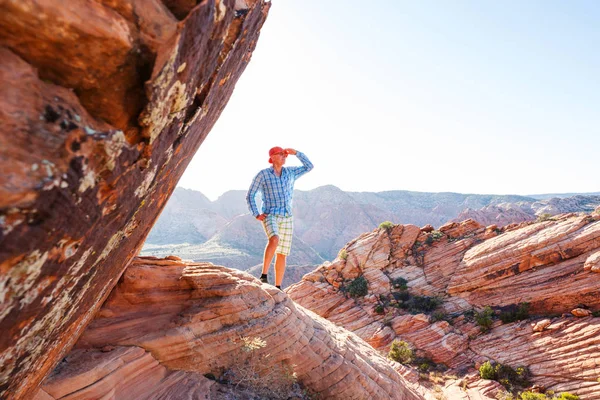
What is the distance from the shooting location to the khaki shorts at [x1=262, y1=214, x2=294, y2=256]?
772cm

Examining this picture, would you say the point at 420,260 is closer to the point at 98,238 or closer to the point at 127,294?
the point at 127,294

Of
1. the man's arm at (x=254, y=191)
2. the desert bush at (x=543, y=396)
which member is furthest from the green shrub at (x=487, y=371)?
the man's arm at (x=254, y=191)

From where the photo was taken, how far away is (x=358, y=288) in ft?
96.8

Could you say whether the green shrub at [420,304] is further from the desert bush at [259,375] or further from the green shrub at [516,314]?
the desert bush at [259,375]

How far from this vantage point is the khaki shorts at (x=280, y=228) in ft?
25.3

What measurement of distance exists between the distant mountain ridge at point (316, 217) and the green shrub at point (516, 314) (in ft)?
193

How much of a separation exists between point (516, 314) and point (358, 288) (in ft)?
39.0

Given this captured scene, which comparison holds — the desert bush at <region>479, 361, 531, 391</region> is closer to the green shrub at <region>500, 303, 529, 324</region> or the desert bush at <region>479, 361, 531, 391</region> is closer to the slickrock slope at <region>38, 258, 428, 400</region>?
the green shrub at <region>500, 303, 529, 324</region>

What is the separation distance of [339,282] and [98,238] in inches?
1165

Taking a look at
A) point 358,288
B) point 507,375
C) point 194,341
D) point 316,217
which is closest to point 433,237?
point 358,288

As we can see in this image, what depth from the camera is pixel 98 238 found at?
2.59 metres

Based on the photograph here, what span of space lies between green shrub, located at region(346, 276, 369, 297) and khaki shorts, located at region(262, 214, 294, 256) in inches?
910

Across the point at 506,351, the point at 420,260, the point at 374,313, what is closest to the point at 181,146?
the point at 506,351

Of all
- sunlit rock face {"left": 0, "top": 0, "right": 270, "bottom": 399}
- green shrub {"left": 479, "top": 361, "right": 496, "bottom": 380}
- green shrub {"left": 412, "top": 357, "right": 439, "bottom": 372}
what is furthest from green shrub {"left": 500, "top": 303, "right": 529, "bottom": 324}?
sunlit rock face {"left": 0, "top": 0, "right": 270, "bottom": 399}
